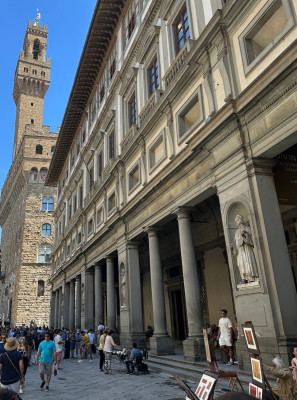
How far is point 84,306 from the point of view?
24859 mm

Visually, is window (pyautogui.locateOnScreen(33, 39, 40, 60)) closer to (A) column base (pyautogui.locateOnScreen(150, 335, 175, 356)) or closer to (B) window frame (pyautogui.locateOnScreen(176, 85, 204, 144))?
(B) window frame (pyautogui.locateOnScreen(176, 85, 204, 144))

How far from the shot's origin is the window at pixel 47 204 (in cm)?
5347

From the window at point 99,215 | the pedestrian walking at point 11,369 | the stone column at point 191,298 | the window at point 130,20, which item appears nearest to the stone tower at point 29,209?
the window at point 99,215

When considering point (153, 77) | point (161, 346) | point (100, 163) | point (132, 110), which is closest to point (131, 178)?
point (132, 110)

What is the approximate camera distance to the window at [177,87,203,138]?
12.0 m

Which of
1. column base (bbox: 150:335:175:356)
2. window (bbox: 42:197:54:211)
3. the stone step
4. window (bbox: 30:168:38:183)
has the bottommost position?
the stone step

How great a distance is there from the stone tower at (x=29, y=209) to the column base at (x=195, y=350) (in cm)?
4277

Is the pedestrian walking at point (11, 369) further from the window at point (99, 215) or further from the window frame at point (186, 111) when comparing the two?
the window at point (99, 215)

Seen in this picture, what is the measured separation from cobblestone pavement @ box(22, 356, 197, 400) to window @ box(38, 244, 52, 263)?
40.4m

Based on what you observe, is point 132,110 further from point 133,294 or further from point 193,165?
point 133,294

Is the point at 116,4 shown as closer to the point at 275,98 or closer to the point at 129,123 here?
the point at 129,123

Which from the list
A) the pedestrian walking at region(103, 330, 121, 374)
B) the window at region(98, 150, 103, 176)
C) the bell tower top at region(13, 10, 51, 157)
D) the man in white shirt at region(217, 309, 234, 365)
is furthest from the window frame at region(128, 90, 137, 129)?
the bell tower top at region(13, 10, 51, 157)

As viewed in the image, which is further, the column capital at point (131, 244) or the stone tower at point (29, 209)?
the stone tower at point (29, 209)

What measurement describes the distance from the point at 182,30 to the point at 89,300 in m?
18.7
